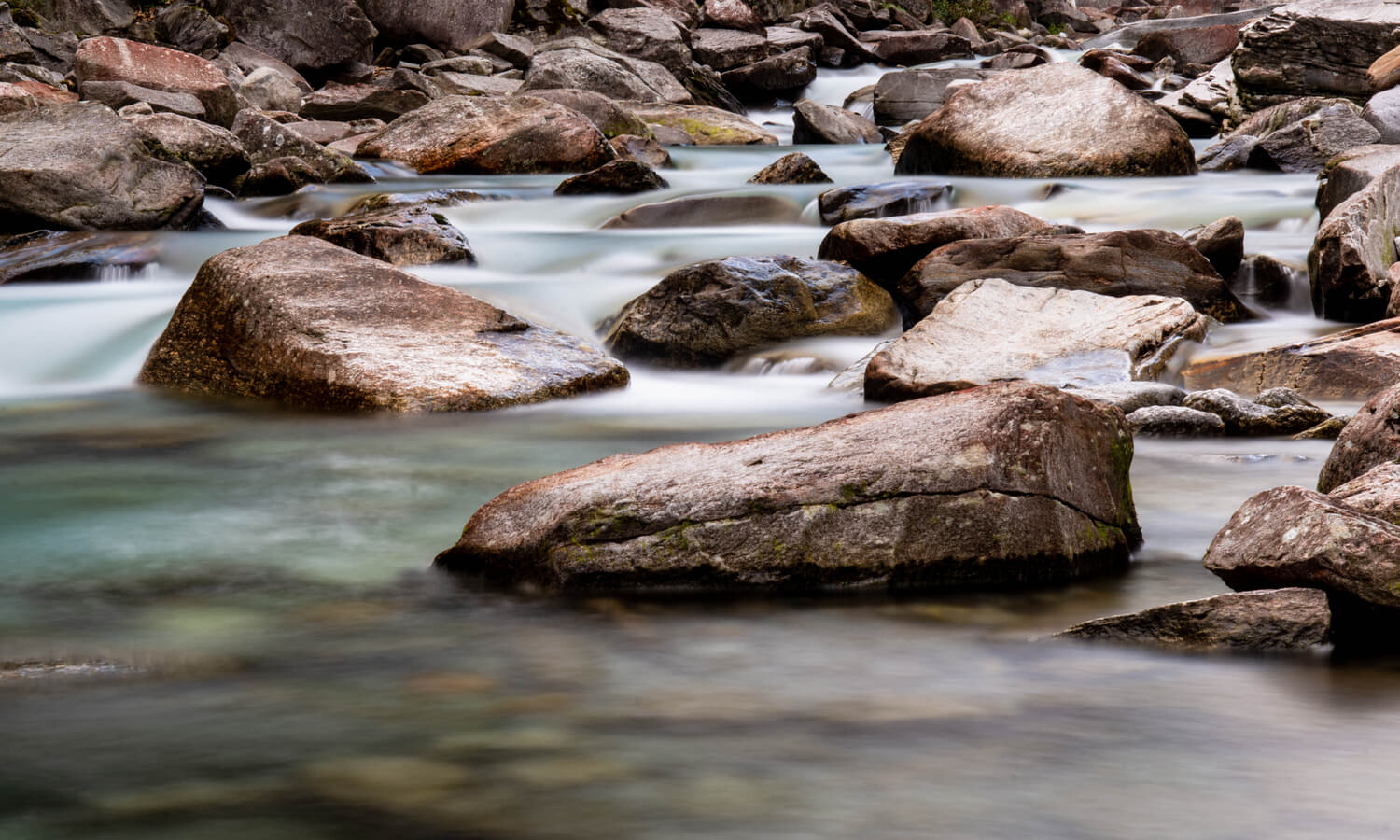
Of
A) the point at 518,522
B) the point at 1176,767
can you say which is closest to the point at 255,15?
the point at 518,522

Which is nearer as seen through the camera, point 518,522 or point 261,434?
point 518,522

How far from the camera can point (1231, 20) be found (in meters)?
26.0

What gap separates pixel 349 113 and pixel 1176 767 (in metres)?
16.7

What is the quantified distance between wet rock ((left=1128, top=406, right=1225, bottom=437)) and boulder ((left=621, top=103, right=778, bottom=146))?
12.1m

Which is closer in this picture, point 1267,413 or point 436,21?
point 1267,413

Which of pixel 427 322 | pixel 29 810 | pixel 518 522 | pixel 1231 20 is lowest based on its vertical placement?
pixel 29 810

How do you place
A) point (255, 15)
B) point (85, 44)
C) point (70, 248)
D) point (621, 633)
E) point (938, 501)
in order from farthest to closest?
1. point (255, 15)
2. point (85, 44)
3. point (70, 248)
4. point (938, 501)
5. point (621, 633)

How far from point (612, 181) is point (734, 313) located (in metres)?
5.09

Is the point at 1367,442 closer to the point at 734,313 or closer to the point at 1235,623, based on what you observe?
the point at 1235,623

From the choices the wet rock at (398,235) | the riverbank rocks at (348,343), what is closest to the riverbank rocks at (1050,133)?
Answer: the wet rock at (398,235)

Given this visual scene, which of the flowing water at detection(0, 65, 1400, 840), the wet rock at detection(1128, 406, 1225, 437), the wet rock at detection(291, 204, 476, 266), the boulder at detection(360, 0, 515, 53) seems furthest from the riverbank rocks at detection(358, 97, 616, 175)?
the boulder at detection(360, 0, 515, 53)

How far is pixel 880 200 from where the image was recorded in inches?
408

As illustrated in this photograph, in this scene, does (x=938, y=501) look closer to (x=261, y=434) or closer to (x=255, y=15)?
(x=261, y=434)

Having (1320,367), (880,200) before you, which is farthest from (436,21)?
(1320,367)
